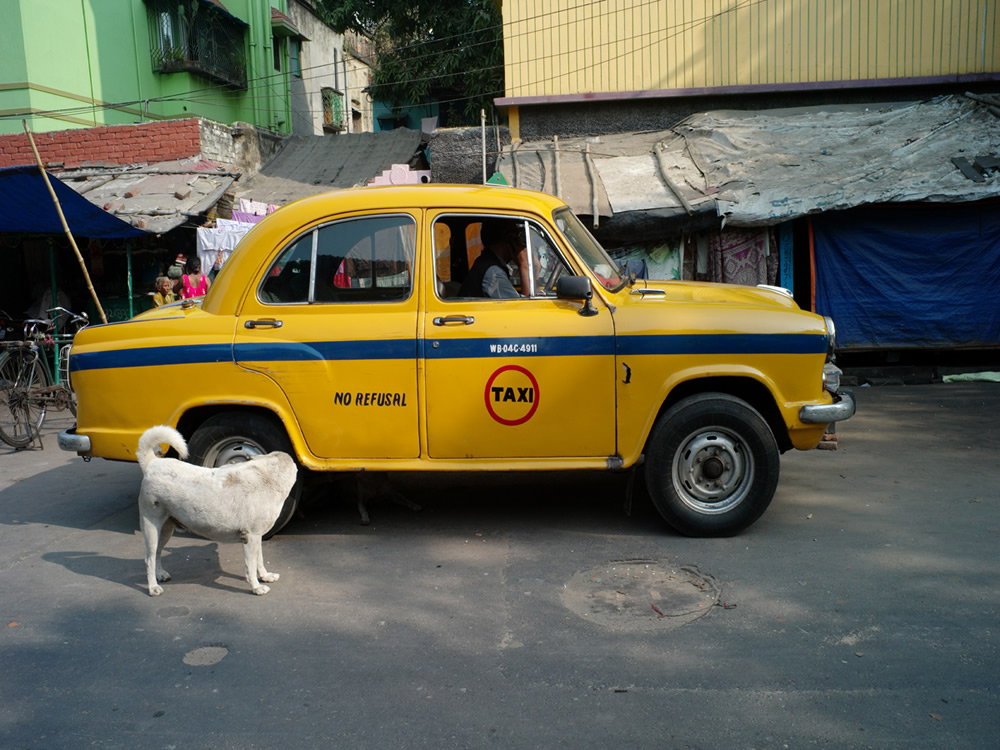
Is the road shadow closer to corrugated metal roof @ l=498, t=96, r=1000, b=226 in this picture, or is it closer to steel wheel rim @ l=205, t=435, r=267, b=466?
steel wheel rim @ l=205, t=435, r=267, b=466

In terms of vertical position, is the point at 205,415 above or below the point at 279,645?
above

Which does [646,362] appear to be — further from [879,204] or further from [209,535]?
[879,204]

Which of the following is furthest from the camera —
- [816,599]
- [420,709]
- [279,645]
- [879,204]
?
[879,204]

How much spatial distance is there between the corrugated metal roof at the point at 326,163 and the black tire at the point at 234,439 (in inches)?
427

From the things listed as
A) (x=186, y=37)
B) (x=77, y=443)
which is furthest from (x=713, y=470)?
(x=186, y=37)

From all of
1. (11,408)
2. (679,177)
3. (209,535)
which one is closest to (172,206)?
(11,408)

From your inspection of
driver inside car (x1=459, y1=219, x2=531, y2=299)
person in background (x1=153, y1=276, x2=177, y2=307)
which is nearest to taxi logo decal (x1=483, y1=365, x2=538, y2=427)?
driver inside car (x1=459, y1=219, x2=531, y2=299)

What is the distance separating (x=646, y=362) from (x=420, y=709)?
2.50 m

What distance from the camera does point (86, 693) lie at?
3553mm

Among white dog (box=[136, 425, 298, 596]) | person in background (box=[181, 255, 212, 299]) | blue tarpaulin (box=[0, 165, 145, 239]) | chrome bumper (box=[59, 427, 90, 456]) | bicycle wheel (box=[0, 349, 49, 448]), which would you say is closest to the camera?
white dog (box=[136, 425, 298, 596])

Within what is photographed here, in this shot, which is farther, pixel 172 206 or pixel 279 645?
pixel 172 206

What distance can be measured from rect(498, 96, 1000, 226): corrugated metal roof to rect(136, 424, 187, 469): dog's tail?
6.88 m

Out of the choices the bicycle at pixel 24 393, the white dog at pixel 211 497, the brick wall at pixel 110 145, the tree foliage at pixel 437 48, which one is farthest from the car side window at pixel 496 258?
the tree foliage at pixel 437 48

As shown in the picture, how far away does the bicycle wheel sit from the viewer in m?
8.62
